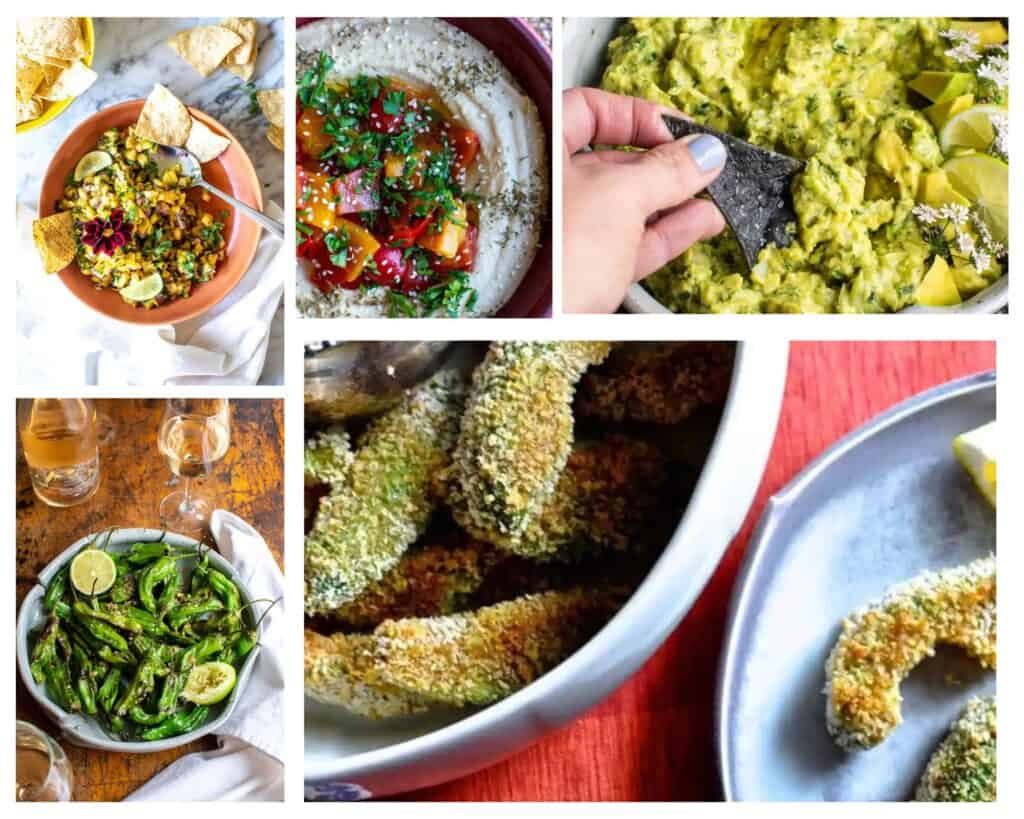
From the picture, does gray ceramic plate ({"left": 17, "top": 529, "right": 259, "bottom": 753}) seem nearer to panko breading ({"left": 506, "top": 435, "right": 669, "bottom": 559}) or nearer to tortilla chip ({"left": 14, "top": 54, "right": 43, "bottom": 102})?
panko breading ({"left": 506, "top": 435, "right": 669, "bottom": 559})

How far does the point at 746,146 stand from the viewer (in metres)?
1.58

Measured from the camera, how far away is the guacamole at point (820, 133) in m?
1.57

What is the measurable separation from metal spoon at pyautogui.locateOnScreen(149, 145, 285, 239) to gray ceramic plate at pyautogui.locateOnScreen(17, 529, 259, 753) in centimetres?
47

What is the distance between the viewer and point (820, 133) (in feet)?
5.18

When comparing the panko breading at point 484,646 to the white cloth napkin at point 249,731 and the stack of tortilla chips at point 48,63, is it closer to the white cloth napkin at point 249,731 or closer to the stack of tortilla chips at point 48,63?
the white cloth napkin at point 249,731

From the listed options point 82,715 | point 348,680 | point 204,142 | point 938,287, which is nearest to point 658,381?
point 938,287

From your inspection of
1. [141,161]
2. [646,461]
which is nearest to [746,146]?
[646,461]

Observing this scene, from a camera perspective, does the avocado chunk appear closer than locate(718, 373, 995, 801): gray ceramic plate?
Yes

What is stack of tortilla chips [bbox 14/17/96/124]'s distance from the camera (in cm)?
158

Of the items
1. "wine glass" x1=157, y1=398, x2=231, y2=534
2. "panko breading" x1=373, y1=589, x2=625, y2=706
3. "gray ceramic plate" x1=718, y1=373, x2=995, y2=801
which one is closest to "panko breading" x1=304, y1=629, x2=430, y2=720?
"panko breading" x1=373, y1=589, x2=625, y2=706

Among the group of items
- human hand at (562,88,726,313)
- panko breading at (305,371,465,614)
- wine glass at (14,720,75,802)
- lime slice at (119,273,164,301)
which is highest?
human hand at (562,88,726,313)

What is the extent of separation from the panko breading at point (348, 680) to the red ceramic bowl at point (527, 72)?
533 millimetres

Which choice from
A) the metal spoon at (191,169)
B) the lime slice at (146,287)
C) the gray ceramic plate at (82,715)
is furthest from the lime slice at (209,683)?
the metal spoon at (191,169)
